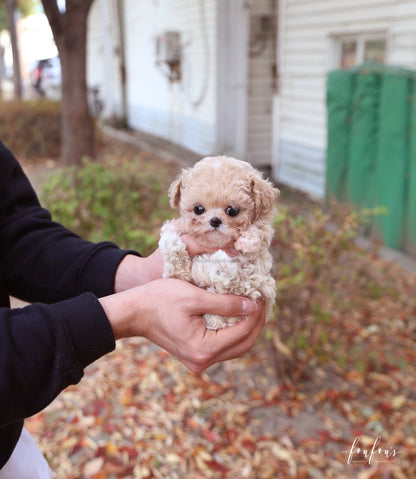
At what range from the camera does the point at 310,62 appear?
851cm

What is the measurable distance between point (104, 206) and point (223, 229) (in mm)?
3412

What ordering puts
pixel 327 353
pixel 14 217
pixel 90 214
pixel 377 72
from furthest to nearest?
1. pixel 377 72
2. pixel 90 214
3. pixel 327 353
4. pixel 14 217

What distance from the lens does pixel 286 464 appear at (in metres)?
3.48

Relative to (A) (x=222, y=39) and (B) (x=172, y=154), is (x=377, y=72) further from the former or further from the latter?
(B) (x=172, y=154)

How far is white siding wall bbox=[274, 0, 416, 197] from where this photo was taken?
7.02 m

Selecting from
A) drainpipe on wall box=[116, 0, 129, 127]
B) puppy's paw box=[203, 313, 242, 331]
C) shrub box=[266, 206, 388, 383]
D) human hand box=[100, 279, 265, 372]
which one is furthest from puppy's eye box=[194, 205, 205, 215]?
drainpipe on wall box=[116, 0, 129, 127]

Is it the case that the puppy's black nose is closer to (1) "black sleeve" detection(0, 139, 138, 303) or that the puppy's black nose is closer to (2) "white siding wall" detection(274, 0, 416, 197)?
(1) "black sleeve" detection(0, 139, 138, 303)

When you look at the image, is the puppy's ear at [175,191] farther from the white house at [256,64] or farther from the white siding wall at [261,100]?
the white siding wall at [261,100]

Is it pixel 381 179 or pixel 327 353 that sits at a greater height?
pixel 381 179

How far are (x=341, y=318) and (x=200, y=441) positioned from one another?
166 cm

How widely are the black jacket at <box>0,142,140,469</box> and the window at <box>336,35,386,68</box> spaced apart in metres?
6.60

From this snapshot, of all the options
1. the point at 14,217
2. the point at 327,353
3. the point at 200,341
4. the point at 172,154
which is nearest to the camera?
the point at 200,341

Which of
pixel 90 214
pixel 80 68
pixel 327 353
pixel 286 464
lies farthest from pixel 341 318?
pixel 80 68

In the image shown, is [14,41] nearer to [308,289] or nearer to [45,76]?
[45,76]
